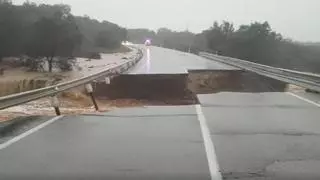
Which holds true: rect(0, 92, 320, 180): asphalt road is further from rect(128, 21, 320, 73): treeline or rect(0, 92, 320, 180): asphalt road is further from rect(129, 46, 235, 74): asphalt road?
rect(128, 21, 320, 73): treeline

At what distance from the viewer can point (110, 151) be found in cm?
931

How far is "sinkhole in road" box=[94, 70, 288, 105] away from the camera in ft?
82.2

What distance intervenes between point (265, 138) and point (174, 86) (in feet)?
55.1

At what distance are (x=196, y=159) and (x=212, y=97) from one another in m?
11.9

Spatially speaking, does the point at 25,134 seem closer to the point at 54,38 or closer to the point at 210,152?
the point at 210,152

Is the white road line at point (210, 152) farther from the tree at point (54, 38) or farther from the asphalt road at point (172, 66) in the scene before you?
the tree at point (54, 38)

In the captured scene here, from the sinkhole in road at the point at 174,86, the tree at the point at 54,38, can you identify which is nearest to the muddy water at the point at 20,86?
the sinkhole in road at the point at 174,86

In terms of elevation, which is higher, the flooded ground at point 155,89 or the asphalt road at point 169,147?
the asphalt road at point 169,147

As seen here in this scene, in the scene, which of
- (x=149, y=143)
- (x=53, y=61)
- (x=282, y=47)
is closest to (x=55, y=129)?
(x=149, y=143)

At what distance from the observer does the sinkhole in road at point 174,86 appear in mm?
25061

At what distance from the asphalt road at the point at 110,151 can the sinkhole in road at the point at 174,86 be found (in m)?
9.55

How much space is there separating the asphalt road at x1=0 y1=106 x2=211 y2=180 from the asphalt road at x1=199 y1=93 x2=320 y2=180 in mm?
484

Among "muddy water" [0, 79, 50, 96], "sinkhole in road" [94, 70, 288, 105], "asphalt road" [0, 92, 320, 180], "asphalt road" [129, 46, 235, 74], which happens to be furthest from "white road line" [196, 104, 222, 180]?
"muddy water" [0, 79, 50, 96]

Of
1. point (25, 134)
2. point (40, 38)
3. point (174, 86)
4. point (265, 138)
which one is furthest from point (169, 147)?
point (40, 38)
